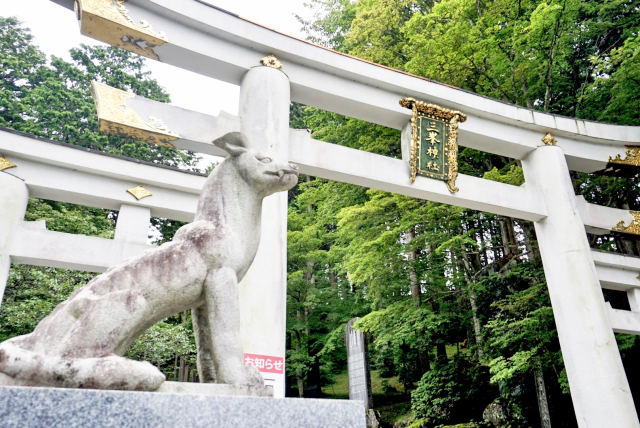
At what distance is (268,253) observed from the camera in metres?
4.93

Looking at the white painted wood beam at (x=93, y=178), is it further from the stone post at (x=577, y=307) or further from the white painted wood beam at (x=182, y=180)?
the stone post at (x=577, y=307)

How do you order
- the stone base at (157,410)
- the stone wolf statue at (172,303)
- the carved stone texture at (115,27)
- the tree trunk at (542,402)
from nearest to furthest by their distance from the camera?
the stone base at (157,410), the stone wolf statue at (172,303), the carved stone texture at (115,27), the tree trunk at (542,402)

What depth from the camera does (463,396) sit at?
11.0 m

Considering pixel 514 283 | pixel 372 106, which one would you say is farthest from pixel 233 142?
pixel 514 283

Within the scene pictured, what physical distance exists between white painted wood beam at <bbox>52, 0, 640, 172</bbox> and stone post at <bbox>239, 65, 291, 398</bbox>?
36 centimetres

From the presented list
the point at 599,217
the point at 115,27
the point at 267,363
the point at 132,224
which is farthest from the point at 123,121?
the point at 599,217

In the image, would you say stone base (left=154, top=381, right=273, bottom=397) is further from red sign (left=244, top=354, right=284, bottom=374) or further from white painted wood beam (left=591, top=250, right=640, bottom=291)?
white painted wood beam (left=591, top=250, right=640, bottom=291)

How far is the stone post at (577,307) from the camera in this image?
620 cm

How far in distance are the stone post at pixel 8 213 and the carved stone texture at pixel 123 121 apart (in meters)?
2.36

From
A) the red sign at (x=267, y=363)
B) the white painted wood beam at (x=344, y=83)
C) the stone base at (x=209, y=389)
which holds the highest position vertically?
the white painted wood beam at (x=344, y=83)

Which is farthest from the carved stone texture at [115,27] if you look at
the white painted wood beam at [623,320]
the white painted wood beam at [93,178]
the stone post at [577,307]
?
the white painted wood beam at [623,320]

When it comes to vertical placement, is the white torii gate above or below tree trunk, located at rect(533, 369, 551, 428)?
above

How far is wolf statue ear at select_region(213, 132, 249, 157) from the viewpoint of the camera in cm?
240

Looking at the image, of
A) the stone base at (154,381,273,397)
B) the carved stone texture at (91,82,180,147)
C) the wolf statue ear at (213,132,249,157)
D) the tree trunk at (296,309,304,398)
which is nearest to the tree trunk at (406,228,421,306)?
the tree trunk at (296,309,304,398)
